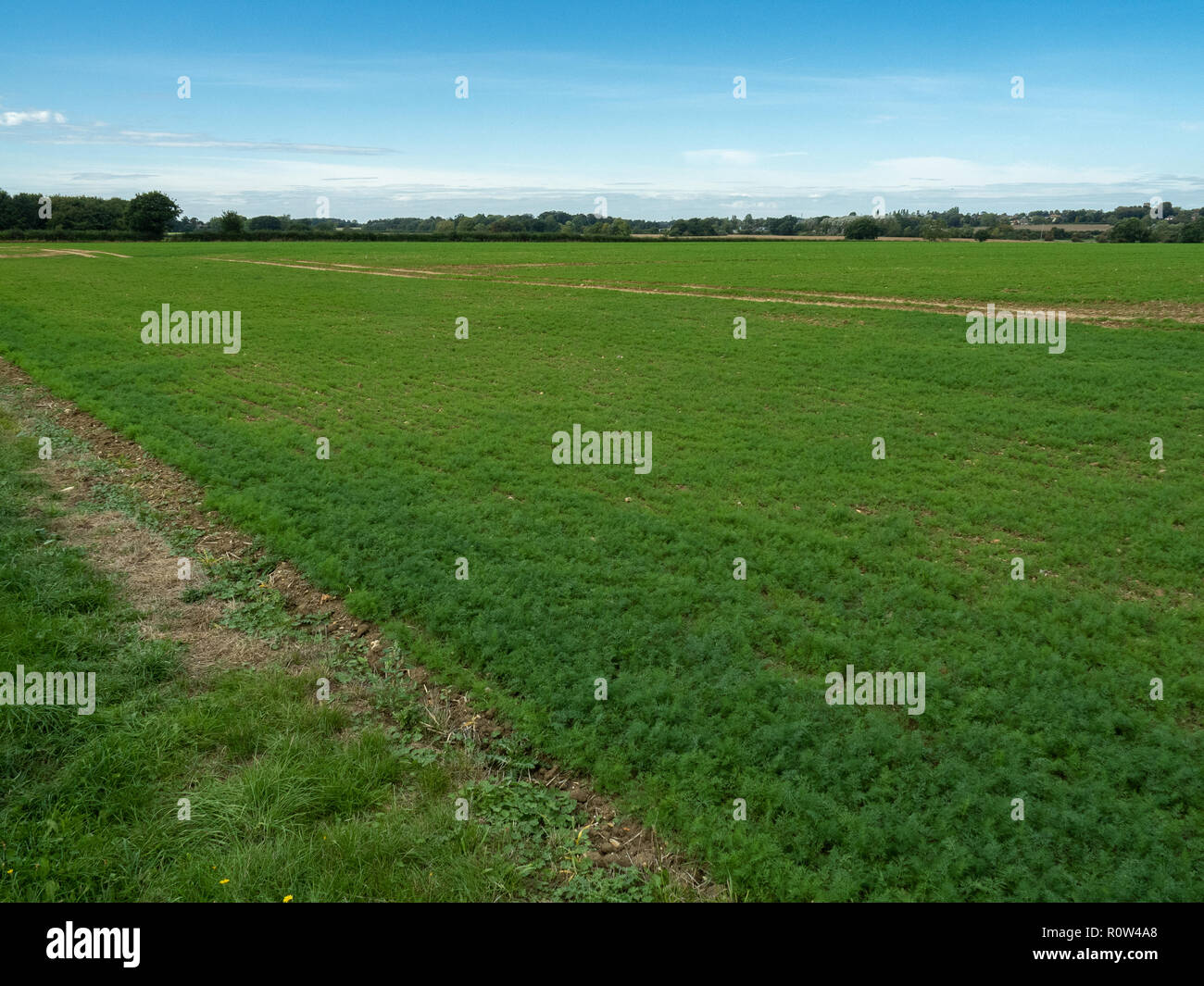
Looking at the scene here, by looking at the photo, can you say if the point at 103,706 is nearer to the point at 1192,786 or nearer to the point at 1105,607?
the point at 1192,786

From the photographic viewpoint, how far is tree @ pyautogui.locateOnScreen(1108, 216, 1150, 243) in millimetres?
101500

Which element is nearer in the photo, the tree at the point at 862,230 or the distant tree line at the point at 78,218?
the distant tree line at the point at 78,218

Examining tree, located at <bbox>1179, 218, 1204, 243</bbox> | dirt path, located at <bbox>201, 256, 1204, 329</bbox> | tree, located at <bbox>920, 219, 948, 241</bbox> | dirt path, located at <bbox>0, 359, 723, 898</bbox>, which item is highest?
tree, located at <bbox>920, 219, 948, 241</bbox>

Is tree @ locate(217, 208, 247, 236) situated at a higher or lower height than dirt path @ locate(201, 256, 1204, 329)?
higher

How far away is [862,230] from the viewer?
124 metres

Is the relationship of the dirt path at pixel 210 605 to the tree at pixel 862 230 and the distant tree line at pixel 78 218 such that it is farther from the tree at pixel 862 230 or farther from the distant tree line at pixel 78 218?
the tree at pixel 862 230

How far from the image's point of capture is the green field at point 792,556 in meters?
5.88

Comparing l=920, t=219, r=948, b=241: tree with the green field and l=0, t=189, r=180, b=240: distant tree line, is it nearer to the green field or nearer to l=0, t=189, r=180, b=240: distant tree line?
the green field

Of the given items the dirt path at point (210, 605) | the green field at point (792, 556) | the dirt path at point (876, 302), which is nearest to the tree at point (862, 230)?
the dirt path at point (876, 302)

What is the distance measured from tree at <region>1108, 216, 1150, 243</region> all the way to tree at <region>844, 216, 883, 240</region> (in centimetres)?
3347

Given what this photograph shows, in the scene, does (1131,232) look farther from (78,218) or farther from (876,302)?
(78,218)

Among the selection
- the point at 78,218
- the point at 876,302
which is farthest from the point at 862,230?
the point at 78,218

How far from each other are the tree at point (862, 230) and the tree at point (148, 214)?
108367 mm

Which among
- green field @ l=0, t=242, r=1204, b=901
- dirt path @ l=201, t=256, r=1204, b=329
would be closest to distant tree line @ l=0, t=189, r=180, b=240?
dirt path @ l=201, t=256, r=1204, b=329
